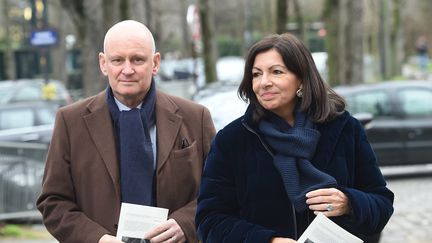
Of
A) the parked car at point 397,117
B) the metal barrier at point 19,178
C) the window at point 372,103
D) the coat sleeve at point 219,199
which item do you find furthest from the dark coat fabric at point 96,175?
the window at point 372,103

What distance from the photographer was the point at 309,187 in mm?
3701

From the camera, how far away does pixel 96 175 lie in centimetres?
444

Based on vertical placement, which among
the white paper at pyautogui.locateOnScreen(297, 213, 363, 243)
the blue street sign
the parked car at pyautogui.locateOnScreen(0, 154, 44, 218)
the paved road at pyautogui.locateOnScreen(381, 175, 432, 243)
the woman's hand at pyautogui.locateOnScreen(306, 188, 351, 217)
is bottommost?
the paved road at pyautogui.locateOnScreen(381, 175, 432, 243)

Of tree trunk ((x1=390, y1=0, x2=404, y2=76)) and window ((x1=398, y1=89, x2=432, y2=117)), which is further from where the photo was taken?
tree trunk ((x1=390, y1=0, x2=404, y2=76))

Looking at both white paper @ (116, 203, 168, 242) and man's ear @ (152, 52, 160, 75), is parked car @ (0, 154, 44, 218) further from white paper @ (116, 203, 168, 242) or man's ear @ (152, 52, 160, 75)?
white paper @ (116, 203, 168, 242)

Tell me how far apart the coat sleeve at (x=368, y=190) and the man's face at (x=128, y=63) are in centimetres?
105

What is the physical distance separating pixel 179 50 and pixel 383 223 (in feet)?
251

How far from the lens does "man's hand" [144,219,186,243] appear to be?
427cm

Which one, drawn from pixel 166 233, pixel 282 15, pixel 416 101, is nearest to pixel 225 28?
pixel 282 15

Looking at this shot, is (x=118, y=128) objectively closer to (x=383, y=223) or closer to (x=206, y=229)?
(x=206, y=229)

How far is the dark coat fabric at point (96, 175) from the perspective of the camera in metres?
4.42

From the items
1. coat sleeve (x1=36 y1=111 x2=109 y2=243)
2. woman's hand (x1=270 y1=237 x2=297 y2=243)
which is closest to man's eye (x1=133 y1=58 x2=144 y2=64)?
coat sleeve (x1=36 y1=111 x2=109 y2=243)

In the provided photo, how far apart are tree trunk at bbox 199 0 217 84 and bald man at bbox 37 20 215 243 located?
81.3ft

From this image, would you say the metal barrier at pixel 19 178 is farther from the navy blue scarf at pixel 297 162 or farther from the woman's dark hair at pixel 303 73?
the navy blue scarf at pixel 297 162
